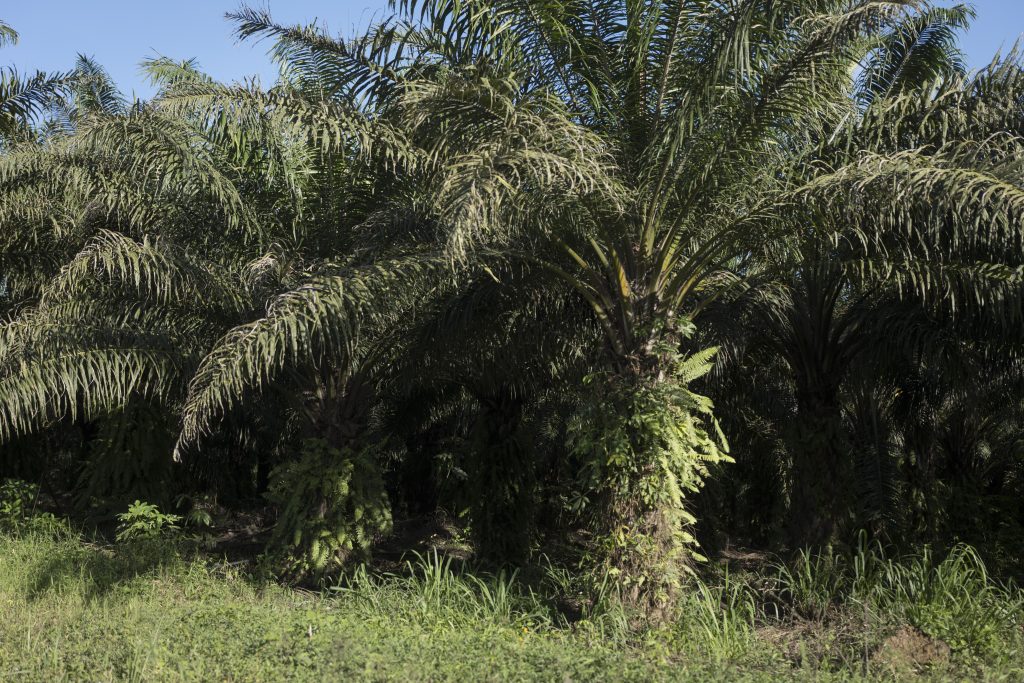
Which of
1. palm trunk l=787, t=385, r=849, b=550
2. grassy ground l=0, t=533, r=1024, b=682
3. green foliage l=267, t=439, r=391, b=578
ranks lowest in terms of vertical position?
grassy ground l=0, t=533, r=1024, b=682

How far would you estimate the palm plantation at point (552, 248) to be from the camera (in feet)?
23.6

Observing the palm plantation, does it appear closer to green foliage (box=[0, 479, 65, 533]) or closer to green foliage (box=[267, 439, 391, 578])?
green foliage (box=[267, 439, 391, 578])

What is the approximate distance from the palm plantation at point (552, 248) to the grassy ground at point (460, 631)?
1.85 ft

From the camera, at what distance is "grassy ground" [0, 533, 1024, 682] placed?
19.8ft

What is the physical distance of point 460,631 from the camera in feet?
23.8

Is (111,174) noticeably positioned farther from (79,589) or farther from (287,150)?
(79,589)

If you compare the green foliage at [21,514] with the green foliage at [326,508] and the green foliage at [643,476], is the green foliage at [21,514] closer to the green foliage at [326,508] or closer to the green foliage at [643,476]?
the green foliage at [326,508]

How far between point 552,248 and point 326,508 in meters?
3.36

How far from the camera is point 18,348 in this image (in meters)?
8.86

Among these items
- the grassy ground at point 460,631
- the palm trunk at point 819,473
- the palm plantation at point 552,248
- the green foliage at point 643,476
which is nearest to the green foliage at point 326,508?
the palm plantation at point 552,248

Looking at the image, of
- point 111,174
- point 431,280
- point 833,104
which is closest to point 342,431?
point 431,280

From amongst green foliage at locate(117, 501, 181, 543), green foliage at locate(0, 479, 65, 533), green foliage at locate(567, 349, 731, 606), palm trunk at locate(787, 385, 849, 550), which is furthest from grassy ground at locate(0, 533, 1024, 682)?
green foliage at locate(0, 479, 65, 533)

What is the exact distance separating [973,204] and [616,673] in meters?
4.26

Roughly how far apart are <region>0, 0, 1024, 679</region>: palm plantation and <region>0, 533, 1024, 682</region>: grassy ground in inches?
22.1
